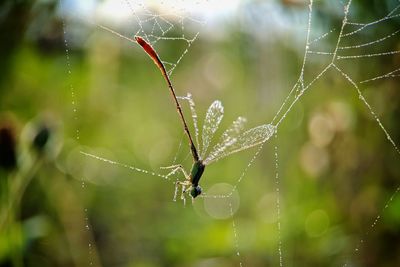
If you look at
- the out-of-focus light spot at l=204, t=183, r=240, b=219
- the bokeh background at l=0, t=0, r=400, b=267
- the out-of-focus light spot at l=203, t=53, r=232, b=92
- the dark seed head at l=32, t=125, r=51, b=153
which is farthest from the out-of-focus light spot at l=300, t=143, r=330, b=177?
the out-of-focus light spot at l=203, t=53, r=232, b=92

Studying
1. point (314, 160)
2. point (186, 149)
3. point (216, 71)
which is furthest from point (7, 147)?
point (216, 71)

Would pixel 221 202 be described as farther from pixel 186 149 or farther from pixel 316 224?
pixel 316 224

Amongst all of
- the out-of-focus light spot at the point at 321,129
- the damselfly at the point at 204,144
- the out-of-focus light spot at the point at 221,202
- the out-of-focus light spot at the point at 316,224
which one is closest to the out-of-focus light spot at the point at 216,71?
the out-of-focus light spot at the point at 221,202

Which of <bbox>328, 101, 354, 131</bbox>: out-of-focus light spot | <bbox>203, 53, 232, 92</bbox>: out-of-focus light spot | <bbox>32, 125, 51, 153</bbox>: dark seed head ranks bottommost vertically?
<bbox>203, 53, 232, 92</bbox>: out-of-focus light spot

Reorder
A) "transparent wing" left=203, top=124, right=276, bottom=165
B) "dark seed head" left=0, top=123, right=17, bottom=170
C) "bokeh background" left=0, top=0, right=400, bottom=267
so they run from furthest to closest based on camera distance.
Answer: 1. "bokeh background" left=0, top=0, right=400, bottom=267
2. "dark seed head" left=0, top=123, right=17, bottom=170
3. "transparent wing" left=203, top=124, right=276, bottom=165

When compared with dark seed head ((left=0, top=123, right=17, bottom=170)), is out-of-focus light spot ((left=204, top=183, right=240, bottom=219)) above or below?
below

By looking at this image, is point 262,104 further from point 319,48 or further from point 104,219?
point 104,219

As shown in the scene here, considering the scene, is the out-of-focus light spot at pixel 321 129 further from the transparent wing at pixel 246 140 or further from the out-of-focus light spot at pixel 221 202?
the transparent wing at pixel 246 140

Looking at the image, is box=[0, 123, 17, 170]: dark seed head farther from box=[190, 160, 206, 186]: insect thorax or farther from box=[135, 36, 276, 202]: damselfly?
box=[190, 160, 206, 186]: insect thorax
